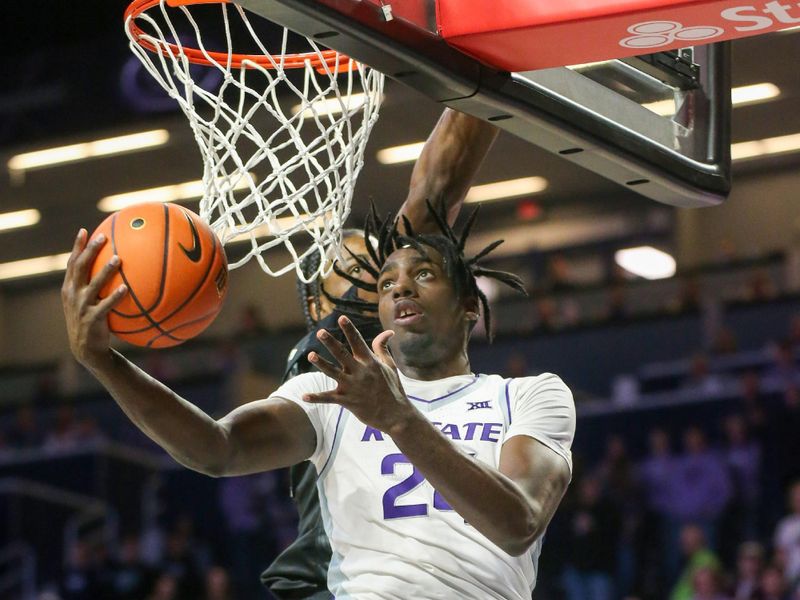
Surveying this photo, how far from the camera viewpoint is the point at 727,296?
12.7 metres

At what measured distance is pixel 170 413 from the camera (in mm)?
2777

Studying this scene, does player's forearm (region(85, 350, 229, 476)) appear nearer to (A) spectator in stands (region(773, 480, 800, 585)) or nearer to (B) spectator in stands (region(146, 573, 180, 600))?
(A) spectator in stands (region(773, 480, 800, 585))

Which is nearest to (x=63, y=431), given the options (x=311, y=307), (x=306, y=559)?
(x=311, y=307)

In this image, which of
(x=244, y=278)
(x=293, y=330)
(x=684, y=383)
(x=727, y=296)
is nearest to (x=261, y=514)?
(x=293, y=330)

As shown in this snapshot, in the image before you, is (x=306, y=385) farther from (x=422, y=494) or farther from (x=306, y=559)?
(x=306, y=559)

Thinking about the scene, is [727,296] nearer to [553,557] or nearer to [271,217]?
[553,557]

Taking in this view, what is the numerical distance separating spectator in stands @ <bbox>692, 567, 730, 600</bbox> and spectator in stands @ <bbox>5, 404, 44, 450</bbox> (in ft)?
22.1

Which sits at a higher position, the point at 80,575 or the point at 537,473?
the point at 537,473

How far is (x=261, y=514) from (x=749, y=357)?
13.6 ft

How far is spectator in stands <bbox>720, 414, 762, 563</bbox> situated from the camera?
31.3ft

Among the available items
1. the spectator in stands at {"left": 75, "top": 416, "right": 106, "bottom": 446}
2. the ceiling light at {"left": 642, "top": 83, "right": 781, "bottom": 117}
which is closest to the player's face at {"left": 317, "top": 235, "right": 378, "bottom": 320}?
the ceiling light at {"left": 642, "top": 83, "right": 781, "bottom": 117}

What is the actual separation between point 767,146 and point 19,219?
850cm

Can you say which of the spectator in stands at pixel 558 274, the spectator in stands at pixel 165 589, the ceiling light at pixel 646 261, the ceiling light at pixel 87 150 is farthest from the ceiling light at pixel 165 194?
the spectator in stands at pixel 165 589

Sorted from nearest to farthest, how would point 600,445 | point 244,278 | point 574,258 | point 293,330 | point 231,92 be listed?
point 231,92 < point 600,445 < point 293,330 < point 574,258 < point 244,278
